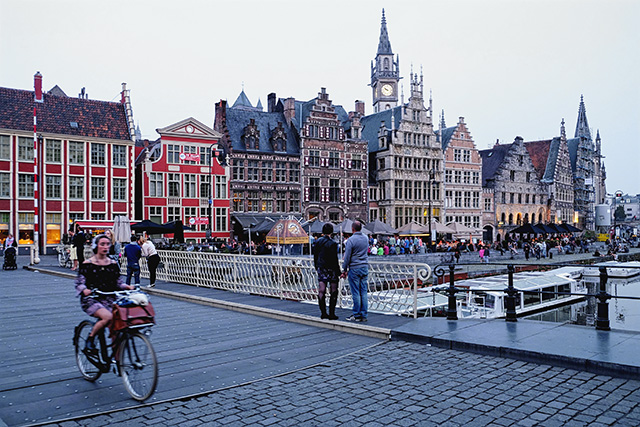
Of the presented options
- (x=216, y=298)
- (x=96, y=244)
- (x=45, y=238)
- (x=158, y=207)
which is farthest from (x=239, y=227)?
(x=96, y=244)

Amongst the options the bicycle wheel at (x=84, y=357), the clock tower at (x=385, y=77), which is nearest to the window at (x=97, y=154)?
the bicycle wheel at (x=84, y=357)

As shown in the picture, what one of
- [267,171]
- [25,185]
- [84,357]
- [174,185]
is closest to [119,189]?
[174,185]

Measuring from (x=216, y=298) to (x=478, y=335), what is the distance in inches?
277

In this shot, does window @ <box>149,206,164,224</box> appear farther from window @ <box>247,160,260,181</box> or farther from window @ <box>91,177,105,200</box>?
window @ <box>247,160,260,181</box>

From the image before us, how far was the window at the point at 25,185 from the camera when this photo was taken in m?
37.3

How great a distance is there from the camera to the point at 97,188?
40031 mm

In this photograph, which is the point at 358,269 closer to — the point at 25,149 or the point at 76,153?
the point at 76,153

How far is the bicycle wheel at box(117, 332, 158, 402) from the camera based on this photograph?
529 cm

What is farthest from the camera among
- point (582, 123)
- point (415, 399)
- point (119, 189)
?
point (582, 123)

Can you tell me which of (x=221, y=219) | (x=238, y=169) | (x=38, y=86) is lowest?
(x=221, y=219)

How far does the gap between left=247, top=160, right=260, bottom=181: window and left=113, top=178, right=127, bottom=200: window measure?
990 centimetres

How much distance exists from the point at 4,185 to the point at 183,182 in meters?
12.4

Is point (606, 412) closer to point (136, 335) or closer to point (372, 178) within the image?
point (136, 335)

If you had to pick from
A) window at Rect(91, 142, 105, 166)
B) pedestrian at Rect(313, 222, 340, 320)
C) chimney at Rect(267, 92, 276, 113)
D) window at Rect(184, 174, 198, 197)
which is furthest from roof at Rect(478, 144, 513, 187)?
pedestrian at Rect(313, 222, 340, 320)
